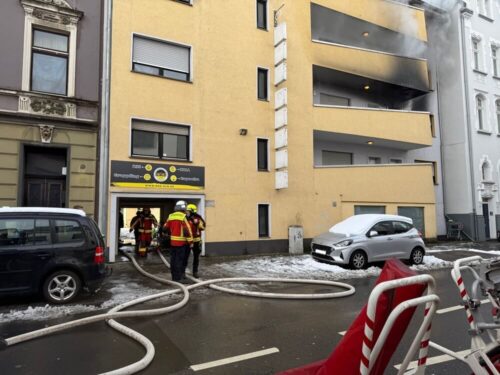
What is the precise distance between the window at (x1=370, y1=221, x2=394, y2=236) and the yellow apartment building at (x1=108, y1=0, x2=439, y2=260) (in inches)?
181

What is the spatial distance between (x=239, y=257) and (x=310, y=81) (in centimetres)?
863

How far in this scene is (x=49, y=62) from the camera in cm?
1197

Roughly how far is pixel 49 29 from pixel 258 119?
8017mm

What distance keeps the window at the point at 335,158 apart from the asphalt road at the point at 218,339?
12.3m

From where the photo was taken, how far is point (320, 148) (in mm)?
18562

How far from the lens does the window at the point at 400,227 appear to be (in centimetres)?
1200

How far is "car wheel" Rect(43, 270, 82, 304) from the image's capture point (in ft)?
22.6

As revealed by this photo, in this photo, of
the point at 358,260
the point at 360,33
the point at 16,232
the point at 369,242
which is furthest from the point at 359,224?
the point at 360,33

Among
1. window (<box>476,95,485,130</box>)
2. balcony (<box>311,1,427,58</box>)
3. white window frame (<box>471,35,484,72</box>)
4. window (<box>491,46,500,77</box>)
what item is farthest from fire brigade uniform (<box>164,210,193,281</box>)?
window (<box>491,46,500,77</box>)

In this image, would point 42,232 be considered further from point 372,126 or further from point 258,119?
point 372,126

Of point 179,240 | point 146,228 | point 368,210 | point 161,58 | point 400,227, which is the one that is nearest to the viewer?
point 179,240

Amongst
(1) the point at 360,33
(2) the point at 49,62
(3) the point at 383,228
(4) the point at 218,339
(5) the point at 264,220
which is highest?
(1) the point at 360,33

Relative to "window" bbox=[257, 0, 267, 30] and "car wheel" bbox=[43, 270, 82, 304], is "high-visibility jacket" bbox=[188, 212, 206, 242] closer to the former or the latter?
"car wheel" bbox=[43, 270, 82, 304]

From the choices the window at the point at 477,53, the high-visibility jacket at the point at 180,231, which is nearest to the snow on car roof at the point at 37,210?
the high-visibility jacket at the point at 180,231
